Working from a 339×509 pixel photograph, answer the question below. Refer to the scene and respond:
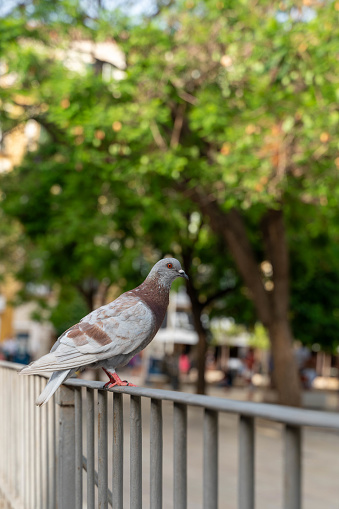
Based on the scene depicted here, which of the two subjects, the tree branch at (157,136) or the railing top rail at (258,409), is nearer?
the railing top rail at (258,409)

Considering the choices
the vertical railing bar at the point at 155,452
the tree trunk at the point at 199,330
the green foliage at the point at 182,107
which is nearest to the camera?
the vertical railing bar at the point at 155,452

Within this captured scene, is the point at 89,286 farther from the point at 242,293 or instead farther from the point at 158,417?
the point at 158,417

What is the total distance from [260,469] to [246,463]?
466 cm

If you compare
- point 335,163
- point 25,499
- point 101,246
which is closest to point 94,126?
point 335,163

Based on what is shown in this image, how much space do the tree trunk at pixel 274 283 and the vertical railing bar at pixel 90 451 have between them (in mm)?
13337

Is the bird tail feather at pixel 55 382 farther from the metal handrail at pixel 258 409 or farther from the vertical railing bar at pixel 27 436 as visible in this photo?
the vertical railing bar at pixel 27 436

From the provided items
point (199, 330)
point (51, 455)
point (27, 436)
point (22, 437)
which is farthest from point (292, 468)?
point (199, 330)

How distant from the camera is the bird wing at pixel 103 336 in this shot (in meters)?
2.96

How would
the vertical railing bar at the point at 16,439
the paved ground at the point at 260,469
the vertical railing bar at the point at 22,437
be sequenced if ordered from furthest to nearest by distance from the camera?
the vertical railing bar at the point at 16,439 → the paved ground at the point at 260,469 → the vertical railing bar at the point at 22,437

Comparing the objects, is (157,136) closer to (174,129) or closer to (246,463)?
(174,129)

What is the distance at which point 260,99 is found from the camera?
486 inches

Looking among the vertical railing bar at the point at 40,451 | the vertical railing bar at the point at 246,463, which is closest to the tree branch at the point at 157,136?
the vertical railing bar at the point at 40,451

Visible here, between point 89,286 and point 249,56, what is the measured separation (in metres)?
17.5

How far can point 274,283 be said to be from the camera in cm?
1769
